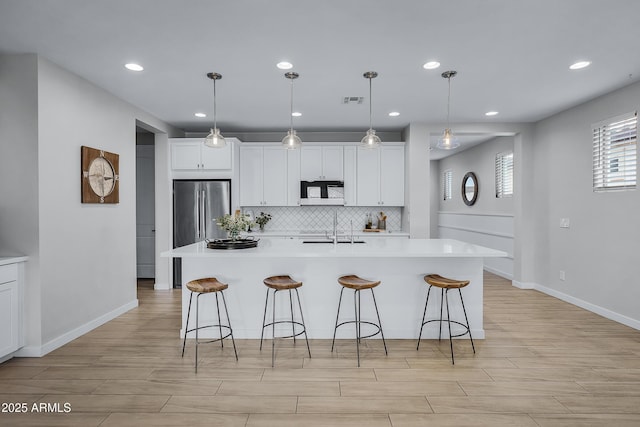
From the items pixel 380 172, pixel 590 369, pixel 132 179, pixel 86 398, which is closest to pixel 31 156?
pixel 132 179

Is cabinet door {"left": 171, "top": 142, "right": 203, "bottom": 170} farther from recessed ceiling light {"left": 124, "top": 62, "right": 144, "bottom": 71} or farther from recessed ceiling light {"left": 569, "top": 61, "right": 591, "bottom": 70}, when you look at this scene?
recessed ceiling light {"left": 569, "top": 61, "right": 591, "bottom": 70}

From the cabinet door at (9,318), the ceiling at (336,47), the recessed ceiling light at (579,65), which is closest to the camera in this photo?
the ceiling at (336,47)

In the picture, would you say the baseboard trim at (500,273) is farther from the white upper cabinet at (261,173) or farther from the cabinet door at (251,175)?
the cabinet door at (251,175)

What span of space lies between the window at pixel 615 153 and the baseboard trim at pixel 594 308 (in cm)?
144

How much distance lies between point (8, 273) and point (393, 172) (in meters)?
4.98

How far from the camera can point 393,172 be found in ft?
19.5

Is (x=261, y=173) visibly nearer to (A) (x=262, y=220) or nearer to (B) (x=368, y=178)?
(A) (x=262, y=220)

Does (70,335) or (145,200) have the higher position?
(145,200)

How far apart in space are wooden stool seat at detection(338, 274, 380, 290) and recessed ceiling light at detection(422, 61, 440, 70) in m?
2.07

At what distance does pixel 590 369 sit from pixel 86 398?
150 inches

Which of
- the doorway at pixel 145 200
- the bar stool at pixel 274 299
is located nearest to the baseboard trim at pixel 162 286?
the doorway at pixel 145 200

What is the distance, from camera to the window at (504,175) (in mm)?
6434

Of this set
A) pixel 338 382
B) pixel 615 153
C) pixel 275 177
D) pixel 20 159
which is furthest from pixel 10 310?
pixel 615 153

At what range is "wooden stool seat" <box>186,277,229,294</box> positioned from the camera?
9.82ft
